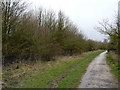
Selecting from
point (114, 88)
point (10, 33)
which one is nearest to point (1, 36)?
point (10, 33)

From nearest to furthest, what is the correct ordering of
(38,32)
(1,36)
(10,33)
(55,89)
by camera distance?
(55,89) → (1,36) → (10,33) → (38,32)

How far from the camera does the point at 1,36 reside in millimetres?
10492

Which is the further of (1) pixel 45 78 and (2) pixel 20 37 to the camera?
(2) pixel 20 37

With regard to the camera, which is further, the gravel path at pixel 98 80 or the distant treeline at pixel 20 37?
the distant treeline at pixel 20 37

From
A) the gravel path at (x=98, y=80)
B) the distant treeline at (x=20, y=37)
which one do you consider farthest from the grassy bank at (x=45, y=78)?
the distant treeline at (x=20, y=37)

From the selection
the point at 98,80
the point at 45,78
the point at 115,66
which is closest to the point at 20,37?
the point at 45,78

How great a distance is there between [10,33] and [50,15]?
69.7 feet

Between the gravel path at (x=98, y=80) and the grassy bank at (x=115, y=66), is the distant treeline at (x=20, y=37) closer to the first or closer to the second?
the gravel path at (x=98, y=80)

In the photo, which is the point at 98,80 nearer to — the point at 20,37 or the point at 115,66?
the point at 115,66

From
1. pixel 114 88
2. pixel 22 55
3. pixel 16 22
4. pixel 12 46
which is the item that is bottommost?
pixel 114 88

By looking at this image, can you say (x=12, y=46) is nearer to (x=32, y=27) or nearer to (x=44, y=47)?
(x=32, y=27)

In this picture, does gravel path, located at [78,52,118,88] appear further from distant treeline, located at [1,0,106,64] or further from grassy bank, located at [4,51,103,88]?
distant treeline, located at [1,0,106,64]

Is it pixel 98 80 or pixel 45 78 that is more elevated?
pixel 45 78

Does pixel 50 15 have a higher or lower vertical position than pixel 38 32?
higher
